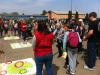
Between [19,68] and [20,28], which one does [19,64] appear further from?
[20,28]

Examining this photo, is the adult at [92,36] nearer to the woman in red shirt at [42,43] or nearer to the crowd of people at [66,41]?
the crowd of people at [66,41]

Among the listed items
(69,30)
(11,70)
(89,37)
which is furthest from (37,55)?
(89,37)

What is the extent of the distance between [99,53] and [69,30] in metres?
4.79

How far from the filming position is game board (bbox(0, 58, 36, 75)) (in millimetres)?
7727

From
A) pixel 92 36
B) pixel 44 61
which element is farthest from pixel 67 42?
pixel 44 61

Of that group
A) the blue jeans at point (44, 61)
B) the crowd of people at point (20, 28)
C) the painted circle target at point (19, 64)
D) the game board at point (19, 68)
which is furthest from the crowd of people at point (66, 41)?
the crowd of people at point (20, 28)

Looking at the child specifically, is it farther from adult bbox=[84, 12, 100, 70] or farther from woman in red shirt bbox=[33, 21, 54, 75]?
woman in red shirt bbox=[33, 21, 54, 75]

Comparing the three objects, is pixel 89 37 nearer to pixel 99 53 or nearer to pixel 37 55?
pixel 37 55

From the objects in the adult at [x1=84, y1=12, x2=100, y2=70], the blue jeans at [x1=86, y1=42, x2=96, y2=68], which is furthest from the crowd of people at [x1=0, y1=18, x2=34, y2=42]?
the adult at [x1=84, y1=12, x2=100, y2=70]

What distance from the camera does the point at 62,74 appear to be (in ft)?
30.6

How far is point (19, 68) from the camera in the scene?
783 cm

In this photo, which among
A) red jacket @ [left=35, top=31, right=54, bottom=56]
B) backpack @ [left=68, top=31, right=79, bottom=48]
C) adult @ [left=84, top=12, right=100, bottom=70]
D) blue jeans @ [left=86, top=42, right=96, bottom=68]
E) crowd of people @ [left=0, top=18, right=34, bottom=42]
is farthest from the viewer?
crowd of people @ [left=0, top=18, right=34, bottom=42]

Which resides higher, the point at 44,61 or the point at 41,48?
the point at 41,48

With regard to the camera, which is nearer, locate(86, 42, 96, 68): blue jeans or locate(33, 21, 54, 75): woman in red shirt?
locate(33, 21, 54, 75): woman in red shirt
